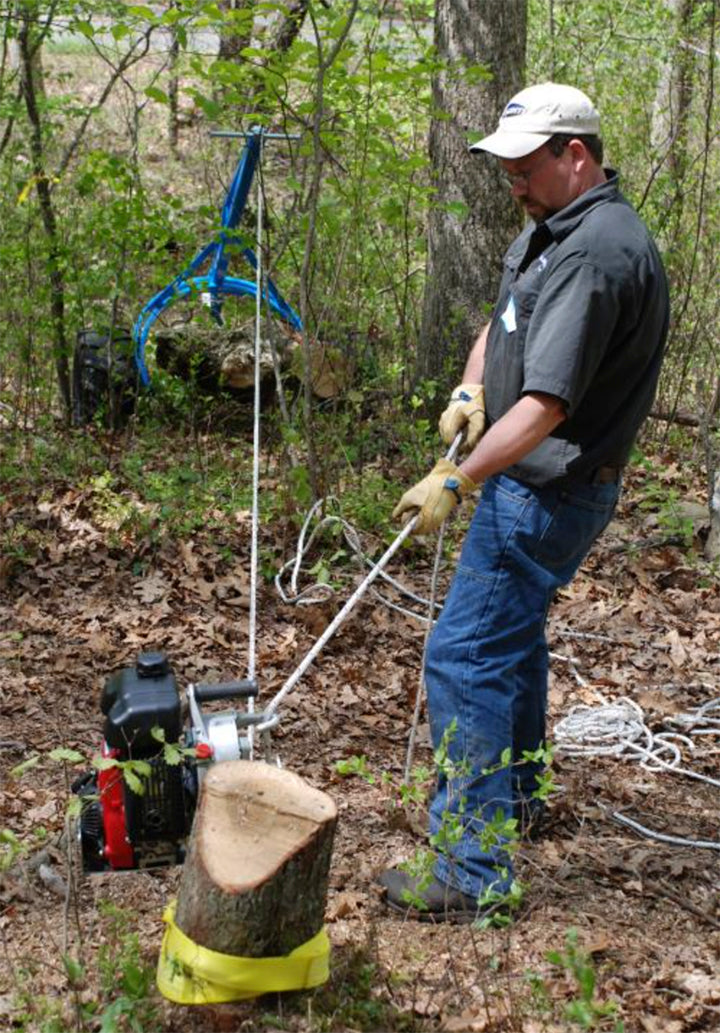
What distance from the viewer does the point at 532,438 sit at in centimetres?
338

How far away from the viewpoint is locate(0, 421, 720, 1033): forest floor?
123 inches

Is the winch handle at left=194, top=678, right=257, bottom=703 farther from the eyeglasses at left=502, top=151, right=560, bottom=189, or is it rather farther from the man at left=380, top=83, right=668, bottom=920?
the eyeglasses at left=502, top=151, right=560, bottom=189

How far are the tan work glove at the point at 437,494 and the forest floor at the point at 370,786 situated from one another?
75 centimetres

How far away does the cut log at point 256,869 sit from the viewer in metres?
2.81

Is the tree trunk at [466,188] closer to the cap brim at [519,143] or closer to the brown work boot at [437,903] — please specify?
the cap brim at [519,143]

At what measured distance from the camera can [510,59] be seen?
294 inches

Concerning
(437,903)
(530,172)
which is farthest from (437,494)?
(437,903)

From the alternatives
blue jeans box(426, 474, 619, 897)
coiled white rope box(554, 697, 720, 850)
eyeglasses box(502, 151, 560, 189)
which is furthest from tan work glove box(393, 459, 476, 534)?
coiled white rope box(554, 697, 720, 850)

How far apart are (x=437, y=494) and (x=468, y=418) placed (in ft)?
1.55

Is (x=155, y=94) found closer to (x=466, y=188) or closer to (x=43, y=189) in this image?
(x=43, y=189)

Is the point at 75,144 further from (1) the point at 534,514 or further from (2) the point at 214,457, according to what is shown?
(1) the point at 534,514

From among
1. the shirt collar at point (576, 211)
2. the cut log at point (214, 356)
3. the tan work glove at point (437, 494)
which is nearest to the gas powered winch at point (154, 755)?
the tan work glove at point (437, 494)

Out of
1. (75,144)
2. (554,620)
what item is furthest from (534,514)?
(75,144)

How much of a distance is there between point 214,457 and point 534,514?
4.26m
